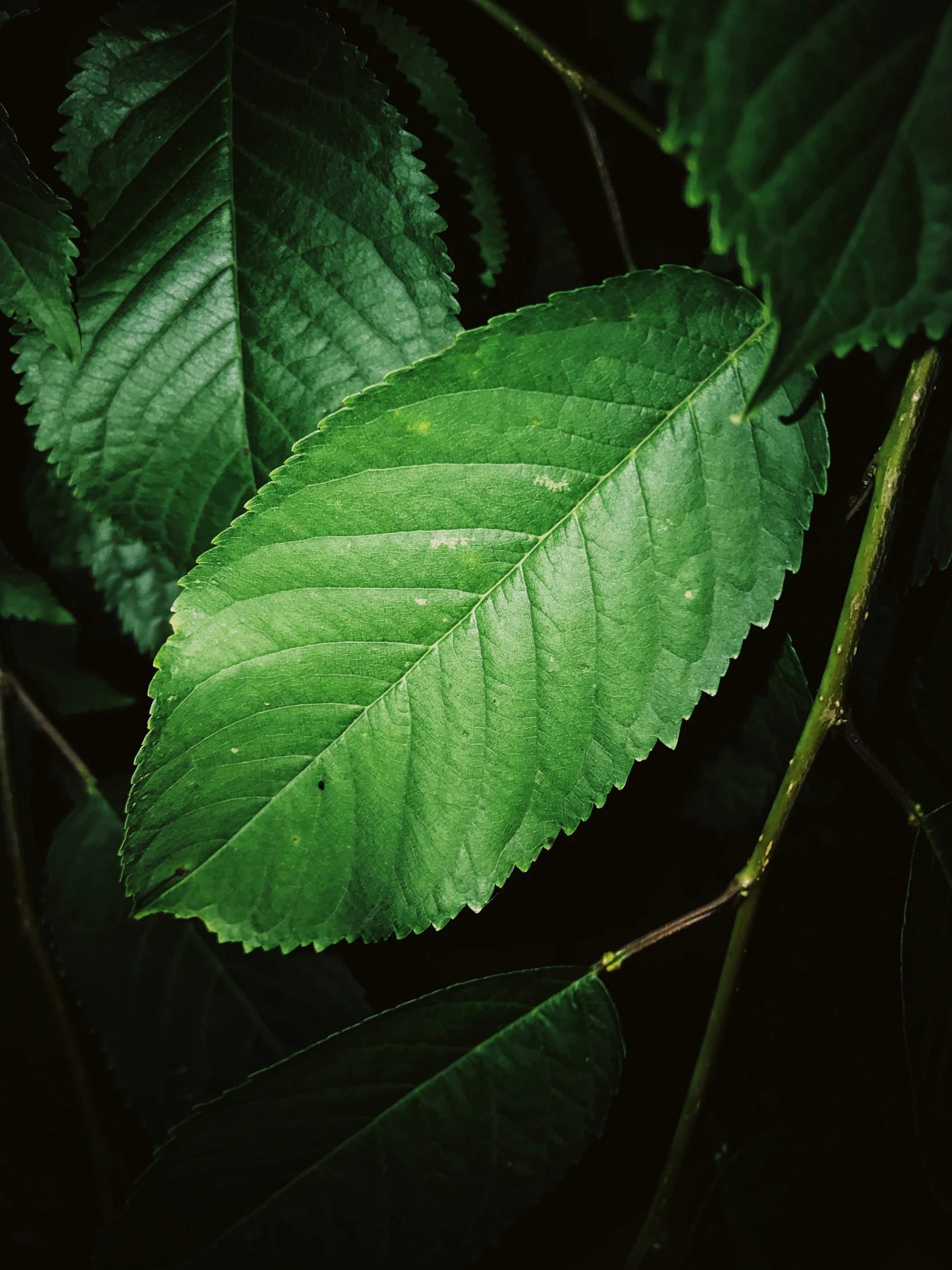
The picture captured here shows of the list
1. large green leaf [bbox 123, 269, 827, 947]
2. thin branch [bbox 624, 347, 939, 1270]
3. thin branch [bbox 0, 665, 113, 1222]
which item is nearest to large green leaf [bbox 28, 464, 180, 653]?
thin branch [bbox 0, 665, 113, 1222]

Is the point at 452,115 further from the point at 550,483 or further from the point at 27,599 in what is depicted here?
the point at 27,599

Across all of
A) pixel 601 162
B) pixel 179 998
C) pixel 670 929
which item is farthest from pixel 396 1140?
pixel 601 162

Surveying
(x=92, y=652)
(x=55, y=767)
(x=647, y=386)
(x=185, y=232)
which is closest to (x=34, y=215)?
(x=185, y=232)

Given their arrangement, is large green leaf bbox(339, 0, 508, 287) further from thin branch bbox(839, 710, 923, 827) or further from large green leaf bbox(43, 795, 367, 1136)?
large green leaf bbox(43, 795, 367, 1136)

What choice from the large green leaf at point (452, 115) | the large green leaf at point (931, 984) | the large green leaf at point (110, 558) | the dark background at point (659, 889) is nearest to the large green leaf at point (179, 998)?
the dark background at point (659, 889)

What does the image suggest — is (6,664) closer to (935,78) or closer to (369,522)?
(369,522)
